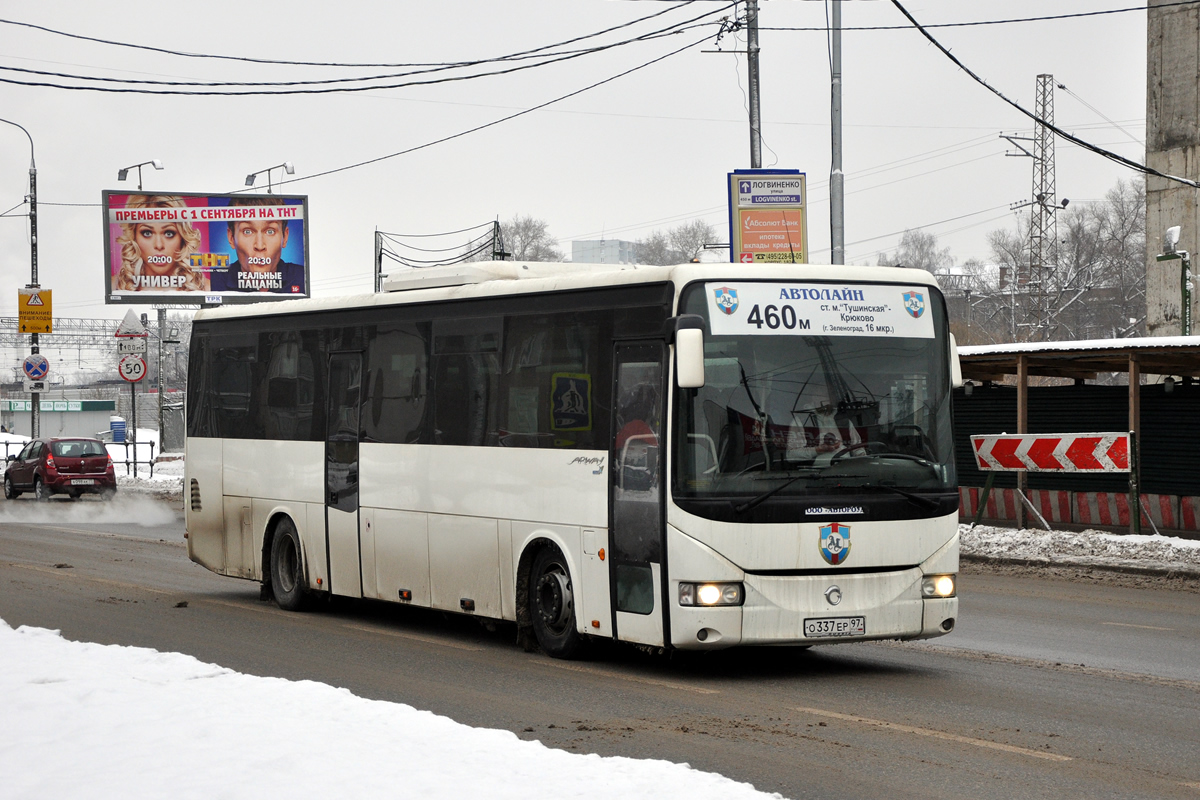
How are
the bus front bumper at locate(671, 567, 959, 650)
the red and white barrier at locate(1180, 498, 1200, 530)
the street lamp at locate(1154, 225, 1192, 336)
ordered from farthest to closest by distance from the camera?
1. the street lamp at locate(1154, 225, 1192, 336)
2. the red and white barrier at locate(1180, 498, 1200, 530)
3. the bus front bumper at locate(671, 567, 959, 650)

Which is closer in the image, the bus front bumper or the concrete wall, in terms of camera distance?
the bus front bumper

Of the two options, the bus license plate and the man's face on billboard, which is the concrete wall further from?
the man's face on billboard

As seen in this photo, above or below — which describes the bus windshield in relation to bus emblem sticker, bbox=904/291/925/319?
below

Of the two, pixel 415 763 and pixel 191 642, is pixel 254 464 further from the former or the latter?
pixel 415 763

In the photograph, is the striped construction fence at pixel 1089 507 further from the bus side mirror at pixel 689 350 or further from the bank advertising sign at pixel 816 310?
the bus side mirror at pixel 689 350

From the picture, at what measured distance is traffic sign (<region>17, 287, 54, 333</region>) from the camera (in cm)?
4597

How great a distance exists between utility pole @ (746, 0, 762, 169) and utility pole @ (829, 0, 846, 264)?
2.17 meters

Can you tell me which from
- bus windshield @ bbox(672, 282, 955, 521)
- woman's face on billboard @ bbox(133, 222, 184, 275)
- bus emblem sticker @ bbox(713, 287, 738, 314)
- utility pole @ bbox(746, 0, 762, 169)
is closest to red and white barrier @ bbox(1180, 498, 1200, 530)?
utility pole @ bbox(746, 0, 762, 169)

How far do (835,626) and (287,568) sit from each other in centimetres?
683

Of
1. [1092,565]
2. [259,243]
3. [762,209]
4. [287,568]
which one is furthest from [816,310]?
[259,243]

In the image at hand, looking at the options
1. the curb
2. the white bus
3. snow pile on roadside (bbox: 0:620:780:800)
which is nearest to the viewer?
snow pile on roadside (bbox: 0:620:780:800)

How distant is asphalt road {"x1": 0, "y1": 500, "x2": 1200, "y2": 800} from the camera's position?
7.33 m

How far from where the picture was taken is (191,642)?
483 inches

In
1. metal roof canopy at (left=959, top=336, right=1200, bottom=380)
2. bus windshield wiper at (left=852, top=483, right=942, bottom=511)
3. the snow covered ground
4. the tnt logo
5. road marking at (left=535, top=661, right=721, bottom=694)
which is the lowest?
road marking at (left=535, top=661, right=721, bottom=694)
